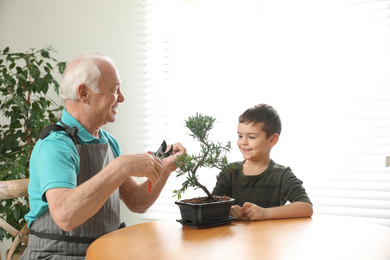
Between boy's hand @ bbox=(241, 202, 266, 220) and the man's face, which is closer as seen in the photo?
boy's hand @ bbox=(241, 202, 266, 220)

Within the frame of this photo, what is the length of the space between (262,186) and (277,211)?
13.0 inches

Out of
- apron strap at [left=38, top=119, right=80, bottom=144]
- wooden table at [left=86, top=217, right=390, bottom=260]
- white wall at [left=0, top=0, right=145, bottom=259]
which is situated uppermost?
white wall at [left=0, top=0, right=145, bottom=259]

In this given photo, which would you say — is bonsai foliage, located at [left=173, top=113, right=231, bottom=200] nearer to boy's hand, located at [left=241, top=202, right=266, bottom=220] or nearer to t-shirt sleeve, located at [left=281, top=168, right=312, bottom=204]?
boy's hand, located at [left=241, top=202, right=266, bottom=220]

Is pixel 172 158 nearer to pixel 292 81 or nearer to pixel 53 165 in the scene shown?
pixel 53 165

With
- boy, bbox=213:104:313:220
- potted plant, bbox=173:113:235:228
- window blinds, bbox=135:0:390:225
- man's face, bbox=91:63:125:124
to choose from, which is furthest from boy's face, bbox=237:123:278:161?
window blinds, bbox=135:0:390:225

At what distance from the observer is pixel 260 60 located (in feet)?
10.0

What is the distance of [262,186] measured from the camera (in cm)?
200

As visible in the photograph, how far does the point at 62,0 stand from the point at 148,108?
1280 millimetres

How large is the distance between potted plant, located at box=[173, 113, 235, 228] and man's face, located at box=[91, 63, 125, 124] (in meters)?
0.45

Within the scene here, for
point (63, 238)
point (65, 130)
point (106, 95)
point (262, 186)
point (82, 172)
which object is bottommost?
point (63, 238)

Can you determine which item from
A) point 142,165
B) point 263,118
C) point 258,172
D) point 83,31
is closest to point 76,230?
point 142,165

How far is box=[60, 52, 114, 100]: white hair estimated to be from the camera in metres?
1.73

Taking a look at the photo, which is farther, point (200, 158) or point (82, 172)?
point (82, 172)

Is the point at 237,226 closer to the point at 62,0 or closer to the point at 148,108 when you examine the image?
the point at 148,108
